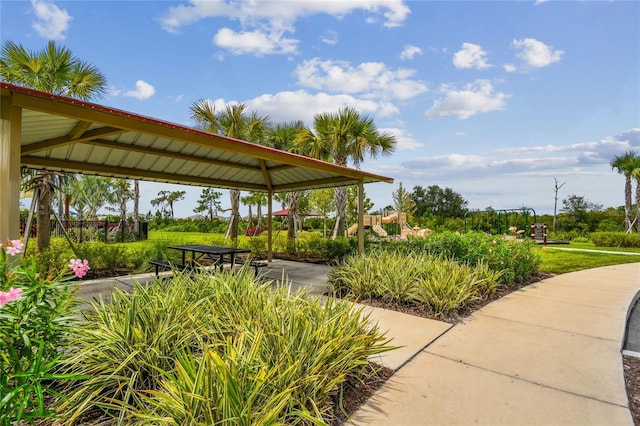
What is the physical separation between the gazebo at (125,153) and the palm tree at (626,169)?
941 inches

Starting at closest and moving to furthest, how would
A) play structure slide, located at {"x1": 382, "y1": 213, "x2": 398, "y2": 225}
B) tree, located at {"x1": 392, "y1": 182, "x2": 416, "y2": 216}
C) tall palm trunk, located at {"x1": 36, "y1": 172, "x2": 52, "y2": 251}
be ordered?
tall palm trunk, located at {"x1": 36, "y1": 172, "x2": 52, "y2": 251}, play structure slide, located at {"x1": 382, "y1": 213, "x2": 398, "y2": 225}, tree, located at {"x1": 392, "y1": 182, "x2": 416, "y2": 216}

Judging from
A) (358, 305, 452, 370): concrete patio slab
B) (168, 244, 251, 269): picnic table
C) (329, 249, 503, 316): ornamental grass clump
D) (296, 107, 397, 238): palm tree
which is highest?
(296, 107, 397, 238): palm tree

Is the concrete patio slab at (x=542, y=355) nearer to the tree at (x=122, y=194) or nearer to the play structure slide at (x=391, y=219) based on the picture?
the play structure slide at (x=391, y=219)

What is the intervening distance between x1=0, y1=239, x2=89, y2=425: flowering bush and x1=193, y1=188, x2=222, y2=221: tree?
45490 millimetres

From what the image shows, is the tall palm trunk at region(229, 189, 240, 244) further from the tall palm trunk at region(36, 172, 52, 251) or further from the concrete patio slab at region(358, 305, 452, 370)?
the concrete patio slab at region(358, 305, 452, 370)

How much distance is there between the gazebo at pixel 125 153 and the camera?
130 inches

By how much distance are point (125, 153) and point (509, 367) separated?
24.2 ft

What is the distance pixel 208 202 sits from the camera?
46594mm

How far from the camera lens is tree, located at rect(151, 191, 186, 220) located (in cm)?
5091

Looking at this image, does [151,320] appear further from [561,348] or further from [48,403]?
[561,348]

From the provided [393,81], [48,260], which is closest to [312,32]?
[393,81]

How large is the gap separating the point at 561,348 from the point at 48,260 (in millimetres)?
9079

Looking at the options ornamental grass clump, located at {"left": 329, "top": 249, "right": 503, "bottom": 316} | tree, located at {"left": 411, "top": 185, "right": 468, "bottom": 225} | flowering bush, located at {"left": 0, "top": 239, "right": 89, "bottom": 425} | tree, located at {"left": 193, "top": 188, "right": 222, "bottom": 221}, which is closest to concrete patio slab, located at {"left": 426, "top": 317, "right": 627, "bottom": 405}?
ornamental grass clump, located at {"left": 329, "top": 249, "right": 503, "bottom": 316}

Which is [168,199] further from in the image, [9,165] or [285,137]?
[9,165]
